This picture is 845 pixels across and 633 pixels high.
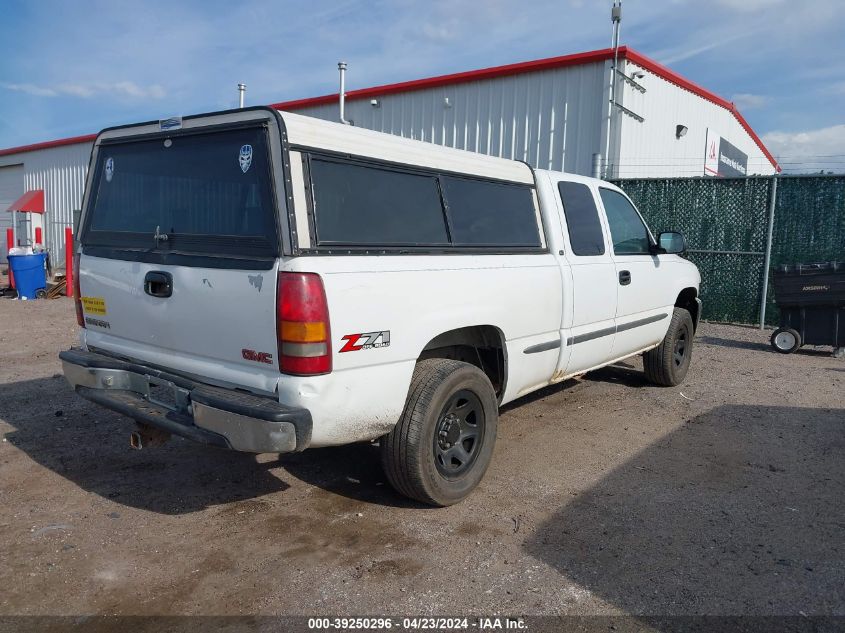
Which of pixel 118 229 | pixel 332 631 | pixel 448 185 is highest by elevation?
pixel 448 185

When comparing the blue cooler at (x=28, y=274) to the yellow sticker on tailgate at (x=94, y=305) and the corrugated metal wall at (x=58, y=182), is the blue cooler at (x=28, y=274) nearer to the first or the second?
the corrugated metal wall at (x=58, y=182)

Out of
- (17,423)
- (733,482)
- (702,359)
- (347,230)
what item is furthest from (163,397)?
(702,359)

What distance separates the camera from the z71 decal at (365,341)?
3.33 metres

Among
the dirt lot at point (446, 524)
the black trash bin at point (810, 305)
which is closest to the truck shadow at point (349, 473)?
the dirt lot at point (446, 524)

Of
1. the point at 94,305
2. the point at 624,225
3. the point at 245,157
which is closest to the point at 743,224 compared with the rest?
the point at 624,225

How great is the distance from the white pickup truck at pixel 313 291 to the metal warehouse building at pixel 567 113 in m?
8.30

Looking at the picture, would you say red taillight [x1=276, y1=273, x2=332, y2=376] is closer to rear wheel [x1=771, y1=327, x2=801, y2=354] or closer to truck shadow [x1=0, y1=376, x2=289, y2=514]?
truck shadow [x1=0, y1=376, x2=289, y2=514]

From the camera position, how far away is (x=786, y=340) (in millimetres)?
9172

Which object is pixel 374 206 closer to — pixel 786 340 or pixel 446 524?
pixel 446 524

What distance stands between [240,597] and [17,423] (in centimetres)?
345

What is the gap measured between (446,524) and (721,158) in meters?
18.3

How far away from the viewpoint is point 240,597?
3105mm

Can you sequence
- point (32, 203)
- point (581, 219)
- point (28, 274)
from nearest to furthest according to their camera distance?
point (581, 219) < point (28, 274) < point (32, 203)

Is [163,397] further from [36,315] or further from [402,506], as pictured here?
[36,315]
